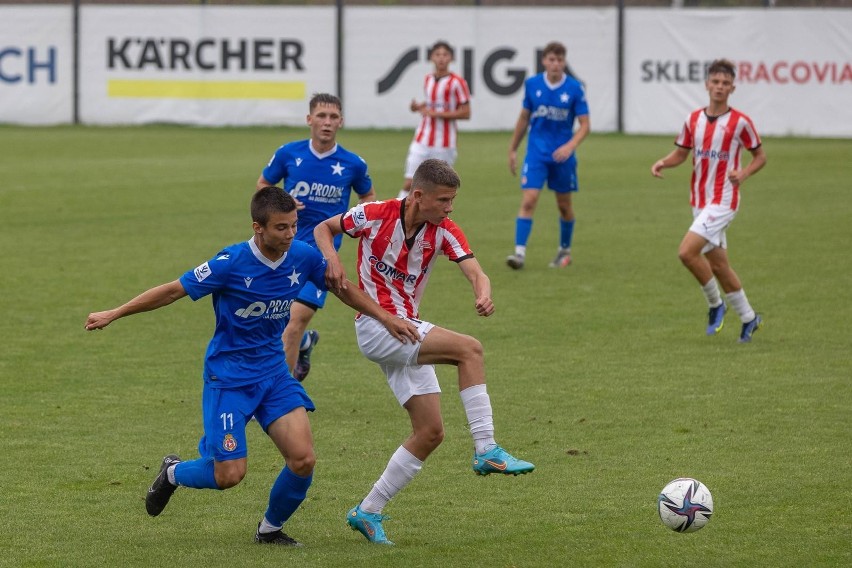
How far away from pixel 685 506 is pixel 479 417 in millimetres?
995

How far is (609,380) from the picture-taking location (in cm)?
941

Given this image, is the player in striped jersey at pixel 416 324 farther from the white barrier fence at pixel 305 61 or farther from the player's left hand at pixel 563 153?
the white barrier fence at pixel 305 61

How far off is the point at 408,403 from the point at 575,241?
1047 centimetres

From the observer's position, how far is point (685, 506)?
5.90 meters

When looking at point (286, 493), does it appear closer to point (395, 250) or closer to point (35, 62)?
point (395, 250)

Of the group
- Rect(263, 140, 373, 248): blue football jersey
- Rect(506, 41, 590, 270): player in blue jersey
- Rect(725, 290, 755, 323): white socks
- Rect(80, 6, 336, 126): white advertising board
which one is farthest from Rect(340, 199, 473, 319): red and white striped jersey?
Rect(80, 6, 336, 126): white advertising board

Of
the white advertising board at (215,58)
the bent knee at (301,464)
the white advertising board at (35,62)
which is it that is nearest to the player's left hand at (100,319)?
the bent knee at (301,464)

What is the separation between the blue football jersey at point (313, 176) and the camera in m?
9.04

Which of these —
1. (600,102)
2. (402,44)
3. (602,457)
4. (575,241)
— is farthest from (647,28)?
(602,457)

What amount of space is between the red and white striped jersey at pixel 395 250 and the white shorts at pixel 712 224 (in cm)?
475

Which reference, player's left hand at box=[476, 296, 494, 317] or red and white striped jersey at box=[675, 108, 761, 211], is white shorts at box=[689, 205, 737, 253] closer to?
red and white striped jersey at box=[675, 108, 761, 211]

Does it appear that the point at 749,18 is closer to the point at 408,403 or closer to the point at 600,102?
the point at 600,102

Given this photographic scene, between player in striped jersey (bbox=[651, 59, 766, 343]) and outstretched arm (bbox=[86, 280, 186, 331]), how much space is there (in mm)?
5805

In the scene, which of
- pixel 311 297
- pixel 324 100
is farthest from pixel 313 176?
pixel 311 297
